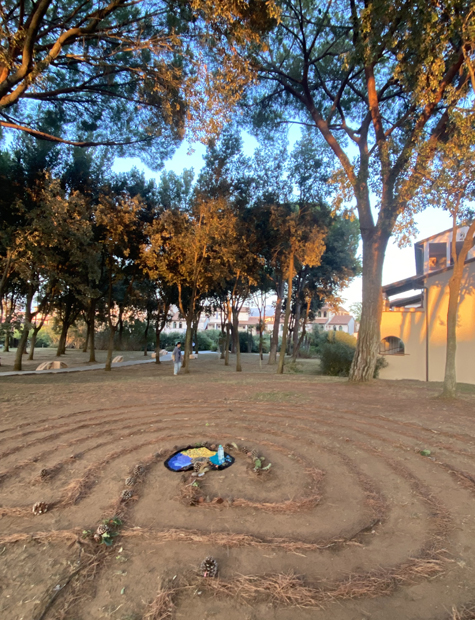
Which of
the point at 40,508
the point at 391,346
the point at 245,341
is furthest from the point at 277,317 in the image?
the point at 245,341

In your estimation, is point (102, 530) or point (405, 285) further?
point (405, 285)

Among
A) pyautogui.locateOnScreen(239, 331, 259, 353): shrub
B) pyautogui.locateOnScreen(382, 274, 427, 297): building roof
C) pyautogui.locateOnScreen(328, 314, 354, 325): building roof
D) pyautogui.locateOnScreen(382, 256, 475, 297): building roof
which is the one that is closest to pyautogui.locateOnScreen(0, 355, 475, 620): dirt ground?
pyautogui.locateOnScreen(382, 256, 475, 297): building roof

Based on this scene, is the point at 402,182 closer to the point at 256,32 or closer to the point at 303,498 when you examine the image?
the point at 256,32

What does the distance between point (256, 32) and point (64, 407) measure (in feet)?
34.9

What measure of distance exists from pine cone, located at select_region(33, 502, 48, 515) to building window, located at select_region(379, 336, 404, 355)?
18265 mm

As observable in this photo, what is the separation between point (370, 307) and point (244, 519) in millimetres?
Answer: 9419

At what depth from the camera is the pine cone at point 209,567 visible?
285cm

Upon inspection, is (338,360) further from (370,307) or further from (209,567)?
(209,567)

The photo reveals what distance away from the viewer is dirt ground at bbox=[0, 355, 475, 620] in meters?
2.62

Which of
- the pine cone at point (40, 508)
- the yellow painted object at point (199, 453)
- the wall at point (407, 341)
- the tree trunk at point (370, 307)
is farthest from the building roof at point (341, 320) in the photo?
the pine cone at point (40, 508)

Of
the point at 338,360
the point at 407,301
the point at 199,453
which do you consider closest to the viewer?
the point at 199,453

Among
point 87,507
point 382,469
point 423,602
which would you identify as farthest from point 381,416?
point 87,507

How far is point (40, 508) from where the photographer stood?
12.8 feet

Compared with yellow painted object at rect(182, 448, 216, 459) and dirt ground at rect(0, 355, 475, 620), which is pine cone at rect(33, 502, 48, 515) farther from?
yellow painted object at rect(182, 448, 216, 459)
